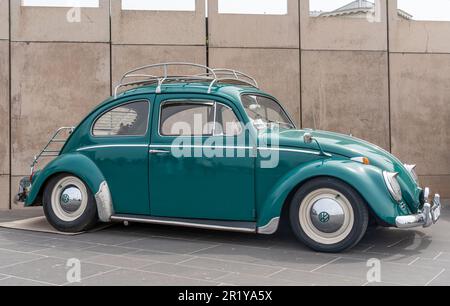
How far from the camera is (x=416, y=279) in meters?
4.05

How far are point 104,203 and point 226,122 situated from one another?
5.70 feet

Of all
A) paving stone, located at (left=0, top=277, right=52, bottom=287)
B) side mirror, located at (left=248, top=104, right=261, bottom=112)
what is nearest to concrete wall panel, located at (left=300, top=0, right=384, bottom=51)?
side mirror, located at (left=248, top=104, right=261, bottom=112)

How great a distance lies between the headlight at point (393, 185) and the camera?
481 cm

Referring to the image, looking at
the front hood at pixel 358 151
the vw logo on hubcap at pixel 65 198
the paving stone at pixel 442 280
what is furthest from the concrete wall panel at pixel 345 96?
the paving stone at pixel 442 280

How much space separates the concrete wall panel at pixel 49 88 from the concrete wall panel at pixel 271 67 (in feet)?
6.68

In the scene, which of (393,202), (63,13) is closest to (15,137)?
(63,13)

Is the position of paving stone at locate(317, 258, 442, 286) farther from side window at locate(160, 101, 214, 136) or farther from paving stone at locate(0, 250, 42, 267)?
paving stone at locate(0, 250, 42, 267)

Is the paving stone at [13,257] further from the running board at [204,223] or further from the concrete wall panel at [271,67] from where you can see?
the concrete wall panel at [271,67]

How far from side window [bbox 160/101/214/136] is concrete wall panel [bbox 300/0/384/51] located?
3.68 m

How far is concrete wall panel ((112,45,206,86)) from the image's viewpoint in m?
8.45

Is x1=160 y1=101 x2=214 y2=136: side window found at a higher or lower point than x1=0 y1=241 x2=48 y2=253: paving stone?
higher

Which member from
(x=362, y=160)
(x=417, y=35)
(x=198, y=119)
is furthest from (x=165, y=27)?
(x=362, y=160)

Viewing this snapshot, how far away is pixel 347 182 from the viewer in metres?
4.84

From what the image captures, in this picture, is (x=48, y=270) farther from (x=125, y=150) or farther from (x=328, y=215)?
(x=328, y=215)
